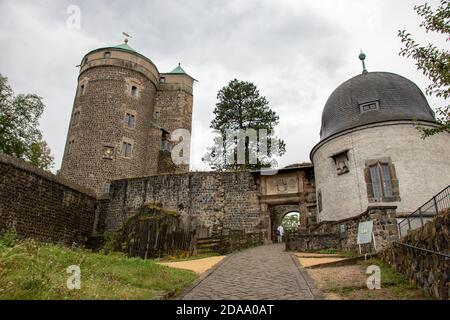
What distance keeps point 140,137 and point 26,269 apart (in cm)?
2527

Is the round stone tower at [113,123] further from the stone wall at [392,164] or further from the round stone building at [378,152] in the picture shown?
the stone wall at [392,164]

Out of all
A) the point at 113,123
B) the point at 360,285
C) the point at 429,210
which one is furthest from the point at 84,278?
the point at 113,123

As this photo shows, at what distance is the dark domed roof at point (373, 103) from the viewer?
17031 mm

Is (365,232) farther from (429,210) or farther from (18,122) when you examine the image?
(18,122)

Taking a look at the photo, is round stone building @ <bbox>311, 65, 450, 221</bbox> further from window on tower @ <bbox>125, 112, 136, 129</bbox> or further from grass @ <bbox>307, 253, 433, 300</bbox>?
window on tower @ <bbox>125, 112, 136, 129</bbox>

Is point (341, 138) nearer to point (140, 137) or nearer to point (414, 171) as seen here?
point (414, 171)

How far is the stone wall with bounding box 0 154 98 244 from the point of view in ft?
52.9

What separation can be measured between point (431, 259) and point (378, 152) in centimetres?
1105

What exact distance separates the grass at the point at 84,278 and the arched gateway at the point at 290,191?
13.2m

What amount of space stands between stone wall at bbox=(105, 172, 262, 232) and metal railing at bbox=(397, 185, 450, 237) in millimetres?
11566

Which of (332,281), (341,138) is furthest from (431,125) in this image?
(332,281)

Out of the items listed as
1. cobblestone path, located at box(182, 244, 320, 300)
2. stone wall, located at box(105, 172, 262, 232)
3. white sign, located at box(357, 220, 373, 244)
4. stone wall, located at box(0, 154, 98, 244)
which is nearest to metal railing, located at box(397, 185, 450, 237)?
white sign, located at box(357, 220, 373, 244)

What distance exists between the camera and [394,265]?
8719mm

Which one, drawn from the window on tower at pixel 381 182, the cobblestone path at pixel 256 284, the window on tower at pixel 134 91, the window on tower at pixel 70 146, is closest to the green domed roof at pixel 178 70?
the window on tower at pixel 134 91
